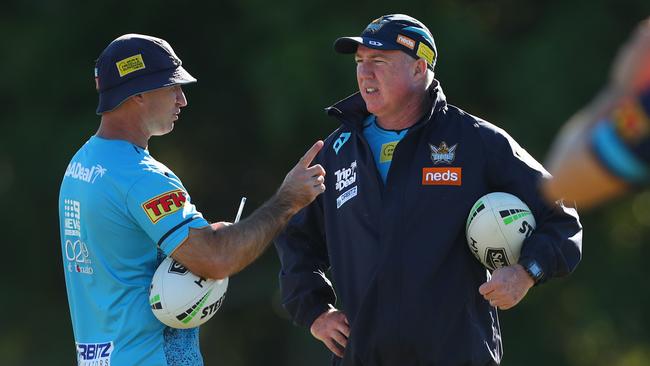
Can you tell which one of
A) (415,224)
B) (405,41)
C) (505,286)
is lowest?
(505,286)

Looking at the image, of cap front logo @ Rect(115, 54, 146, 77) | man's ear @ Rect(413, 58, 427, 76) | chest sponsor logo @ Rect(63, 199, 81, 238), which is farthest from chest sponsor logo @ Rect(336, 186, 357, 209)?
chest sponsor logo @ Rect(63, 199, 81, 238)

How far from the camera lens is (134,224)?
16.3 ft

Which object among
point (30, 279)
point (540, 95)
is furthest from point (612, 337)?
point (30, 279)

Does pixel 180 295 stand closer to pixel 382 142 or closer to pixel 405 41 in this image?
pixel 382 142

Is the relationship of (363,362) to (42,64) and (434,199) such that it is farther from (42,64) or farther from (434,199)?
(42,64)

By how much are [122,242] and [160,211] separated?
0.23 m

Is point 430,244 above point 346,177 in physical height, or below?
below

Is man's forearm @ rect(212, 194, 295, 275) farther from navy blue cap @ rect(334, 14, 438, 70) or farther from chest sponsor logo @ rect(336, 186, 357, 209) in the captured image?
navy blue cap @ rect(334, 14, 438, 70)

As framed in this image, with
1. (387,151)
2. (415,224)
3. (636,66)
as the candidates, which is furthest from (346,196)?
(636,66)

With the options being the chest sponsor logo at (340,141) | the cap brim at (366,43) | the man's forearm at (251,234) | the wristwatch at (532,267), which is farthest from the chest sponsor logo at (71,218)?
the wristwatch at (532,267)

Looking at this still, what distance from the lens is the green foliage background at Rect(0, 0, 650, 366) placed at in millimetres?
13125

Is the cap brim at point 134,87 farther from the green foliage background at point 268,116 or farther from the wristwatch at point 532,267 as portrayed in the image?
the green foliage background at point 268,116

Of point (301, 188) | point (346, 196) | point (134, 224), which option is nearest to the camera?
point (134, 224)

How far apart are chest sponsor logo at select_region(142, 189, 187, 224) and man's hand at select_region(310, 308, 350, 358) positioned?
101 centimetres
